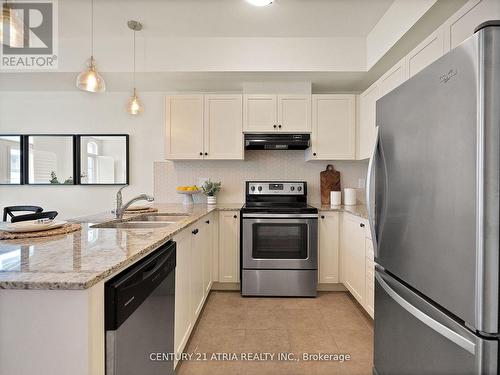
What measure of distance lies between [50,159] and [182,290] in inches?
115

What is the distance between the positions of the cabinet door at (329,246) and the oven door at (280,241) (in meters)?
0.15

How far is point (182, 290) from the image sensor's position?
64.0 inches

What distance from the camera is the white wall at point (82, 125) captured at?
11.0 ft

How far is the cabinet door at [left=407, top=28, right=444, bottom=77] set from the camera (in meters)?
1.61

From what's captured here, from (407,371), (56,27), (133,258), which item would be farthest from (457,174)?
(56,27)

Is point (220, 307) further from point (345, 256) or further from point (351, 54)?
point (351, 54)

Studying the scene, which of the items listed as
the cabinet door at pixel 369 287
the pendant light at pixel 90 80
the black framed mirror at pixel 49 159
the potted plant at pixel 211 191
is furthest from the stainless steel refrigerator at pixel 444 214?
the black framed mirror at pixel 49 159

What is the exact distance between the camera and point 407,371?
1097 millimetres

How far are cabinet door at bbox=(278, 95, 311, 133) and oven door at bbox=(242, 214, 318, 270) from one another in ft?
3.35

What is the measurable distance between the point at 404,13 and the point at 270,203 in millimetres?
2146

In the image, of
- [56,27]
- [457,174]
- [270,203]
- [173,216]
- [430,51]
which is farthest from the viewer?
[270,203]

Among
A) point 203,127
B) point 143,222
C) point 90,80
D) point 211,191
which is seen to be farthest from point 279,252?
point 90,80

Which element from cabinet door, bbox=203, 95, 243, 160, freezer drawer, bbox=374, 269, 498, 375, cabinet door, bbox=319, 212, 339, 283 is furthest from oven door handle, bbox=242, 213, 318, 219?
freezer drawer, bbox=374, 269, 498, 375

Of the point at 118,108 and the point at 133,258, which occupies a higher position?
the point at 118,108
